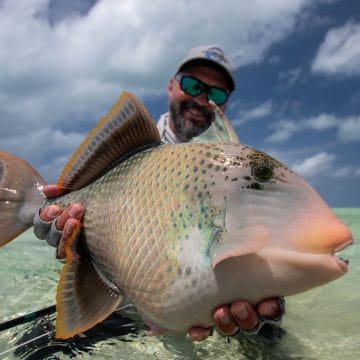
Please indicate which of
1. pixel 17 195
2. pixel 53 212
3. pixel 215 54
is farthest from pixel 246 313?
pixel 215 54

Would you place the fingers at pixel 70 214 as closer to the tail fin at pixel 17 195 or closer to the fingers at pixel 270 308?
the tail fin at pixel 17 195

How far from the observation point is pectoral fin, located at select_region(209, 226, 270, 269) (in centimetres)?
153

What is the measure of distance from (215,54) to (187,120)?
82 centimetres

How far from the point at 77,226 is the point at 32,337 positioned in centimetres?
117

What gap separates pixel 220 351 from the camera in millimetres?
2914

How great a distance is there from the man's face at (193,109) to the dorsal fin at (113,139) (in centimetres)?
229

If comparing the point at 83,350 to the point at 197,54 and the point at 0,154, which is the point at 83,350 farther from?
the point at 197,54

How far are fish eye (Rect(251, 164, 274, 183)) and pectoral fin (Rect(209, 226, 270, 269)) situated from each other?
0.23 metres

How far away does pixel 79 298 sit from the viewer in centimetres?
223

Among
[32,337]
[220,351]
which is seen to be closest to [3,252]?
[32,337]

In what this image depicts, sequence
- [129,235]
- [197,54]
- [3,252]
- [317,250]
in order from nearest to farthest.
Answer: [317,250] < [129,235] < [197,54] < [3,252]

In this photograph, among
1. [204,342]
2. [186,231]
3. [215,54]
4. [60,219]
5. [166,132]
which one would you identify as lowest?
[204,342]

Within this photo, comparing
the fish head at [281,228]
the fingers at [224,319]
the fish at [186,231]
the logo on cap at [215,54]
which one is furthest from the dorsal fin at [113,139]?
the logo on cap at [215,54]

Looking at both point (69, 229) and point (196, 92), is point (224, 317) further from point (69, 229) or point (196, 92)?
point (196, 92)
